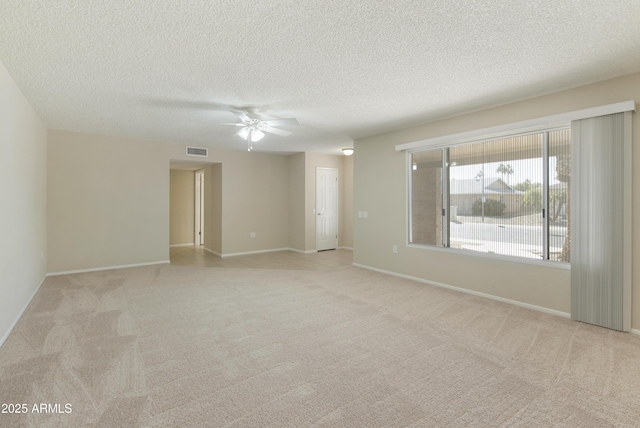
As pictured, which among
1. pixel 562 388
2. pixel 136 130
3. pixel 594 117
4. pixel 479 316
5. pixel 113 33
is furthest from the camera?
pixel 136 130

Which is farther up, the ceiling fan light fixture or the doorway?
the ceiling fan light fixture

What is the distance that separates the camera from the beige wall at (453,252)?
312 centimetres

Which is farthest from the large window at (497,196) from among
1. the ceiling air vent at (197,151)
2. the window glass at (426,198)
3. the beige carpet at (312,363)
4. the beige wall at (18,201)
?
the beige wall at (18,201)

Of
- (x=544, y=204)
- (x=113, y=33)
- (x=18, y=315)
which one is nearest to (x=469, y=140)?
(x=544, y=204)

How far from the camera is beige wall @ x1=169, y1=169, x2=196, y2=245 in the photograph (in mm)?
8820

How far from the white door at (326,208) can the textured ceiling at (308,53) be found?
3773 mm

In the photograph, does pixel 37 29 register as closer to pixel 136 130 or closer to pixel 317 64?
pixel 317 64

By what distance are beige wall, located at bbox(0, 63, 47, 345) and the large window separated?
4984 millimetres

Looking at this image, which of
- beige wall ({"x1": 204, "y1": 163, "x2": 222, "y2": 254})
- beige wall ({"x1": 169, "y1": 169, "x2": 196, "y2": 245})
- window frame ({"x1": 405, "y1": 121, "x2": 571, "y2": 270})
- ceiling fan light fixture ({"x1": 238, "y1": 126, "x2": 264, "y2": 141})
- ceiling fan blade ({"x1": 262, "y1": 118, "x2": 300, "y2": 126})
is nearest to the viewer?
window frame ({"x1": 405, "y1": 121, "x2": 571, "y2": 270})

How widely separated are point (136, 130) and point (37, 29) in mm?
3320

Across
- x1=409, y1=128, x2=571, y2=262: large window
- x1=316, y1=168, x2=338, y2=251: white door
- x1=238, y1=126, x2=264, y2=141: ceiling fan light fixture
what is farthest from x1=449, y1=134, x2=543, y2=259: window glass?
x1=316, y1=168, x2=338, y2=251: white door

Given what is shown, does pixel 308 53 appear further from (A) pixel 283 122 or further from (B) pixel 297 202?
(B) pixel 297 202

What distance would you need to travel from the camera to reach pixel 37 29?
7.31 feet

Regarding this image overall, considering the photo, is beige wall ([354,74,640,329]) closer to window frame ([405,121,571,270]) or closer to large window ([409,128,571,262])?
window frame ([405,121,571,270])
